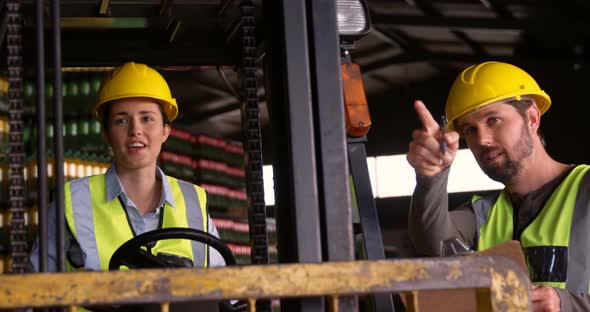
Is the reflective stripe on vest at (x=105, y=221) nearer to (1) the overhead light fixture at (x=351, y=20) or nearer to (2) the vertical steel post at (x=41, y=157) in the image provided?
(1) the overhead light fixture at (x=351, y=20)

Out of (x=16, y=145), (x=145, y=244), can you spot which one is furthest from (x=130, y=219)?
(x=16, y=145)

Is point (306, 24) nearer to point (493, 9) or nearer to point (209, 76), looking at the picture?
point (493, 9)

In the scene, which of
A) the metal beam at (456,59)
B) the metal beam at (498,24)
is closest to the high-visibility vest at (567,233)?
the metal beam at (498,24)

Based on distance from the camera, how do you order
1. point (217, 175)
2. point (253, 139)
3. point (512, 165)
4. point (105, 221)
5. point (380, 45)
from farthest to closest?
1. point (380, 45)
2. point (217, 175)
3. point (512, 165)
4. point (105, 221)
5. point (253, 139)

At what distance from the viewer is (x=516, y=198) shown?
3885mm

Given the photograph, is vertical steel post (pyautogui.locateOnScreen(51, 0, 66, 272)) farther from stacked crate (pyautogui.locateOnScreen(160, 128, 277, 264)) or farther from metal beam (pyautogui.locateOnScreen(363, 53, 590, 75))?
metal beam (pyautogui.locateOnScreen(363, 53, 590, 75))

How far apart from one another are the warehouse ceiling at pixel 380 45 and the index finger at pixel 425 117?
0.64 metres

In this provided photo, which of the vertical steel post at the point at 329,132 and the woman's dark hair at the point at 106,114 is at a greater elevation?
the woman's dark hair at the point at 106,114

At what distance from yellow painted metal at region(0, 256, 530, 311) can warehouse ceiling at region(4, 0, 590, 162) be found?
4.36 ft

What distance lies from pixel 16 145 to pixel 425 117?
Result: 1036mm

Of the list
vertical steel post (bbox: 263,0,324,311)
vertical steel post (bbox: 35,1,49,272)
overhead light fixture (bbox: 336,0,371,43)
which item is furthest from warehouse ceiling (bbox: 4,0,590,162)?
vertical steel post (bbox: 35,1,49,272)

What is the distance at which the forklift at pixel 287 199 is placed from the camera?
1540 millimetres

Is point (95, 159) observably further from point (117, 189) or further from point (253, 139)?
point (253, 139)

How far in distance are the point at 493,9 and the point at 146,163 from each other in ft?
27.7
